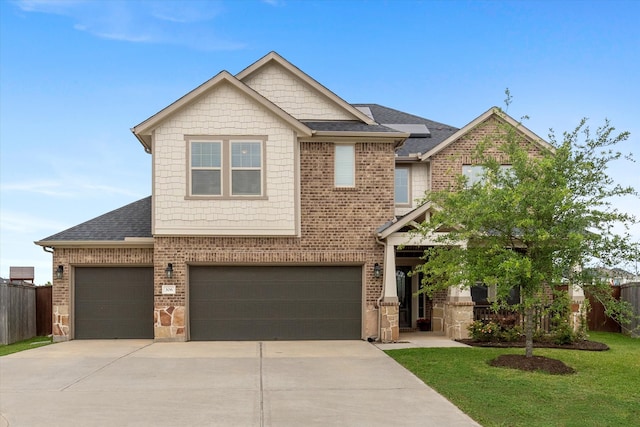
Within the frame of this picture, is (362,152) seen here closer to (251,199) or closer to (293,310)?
(251,199)

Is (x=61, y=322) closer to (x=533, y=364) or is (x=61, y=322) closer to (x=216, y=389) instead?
(x=216, y=389)

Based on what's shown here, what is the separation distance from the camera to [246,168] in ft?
52.2

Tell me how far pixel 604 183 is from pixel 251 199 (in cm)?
885

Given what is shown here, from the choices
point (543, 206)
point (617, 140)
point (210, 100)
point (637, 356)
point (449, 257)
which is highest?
point (210, 100)

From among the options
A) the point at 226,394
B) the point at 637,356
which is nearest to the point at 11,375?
the point at 226,394

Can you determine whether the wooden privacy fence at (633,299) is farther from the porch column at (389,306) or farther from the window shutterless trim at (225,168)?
the window shutterless trim at (225,168)

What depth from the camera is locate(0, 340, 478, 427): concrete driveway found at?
7555 mm

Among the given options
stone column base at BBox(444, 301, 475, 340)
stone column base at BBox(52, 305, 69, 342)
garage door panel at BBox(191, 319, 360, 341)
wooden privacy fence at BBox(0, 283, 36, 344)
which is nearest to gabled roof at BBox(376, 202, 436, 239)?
stone column base at BBox(444, 301, 475, 340)

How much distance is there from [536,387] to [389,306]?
644cm

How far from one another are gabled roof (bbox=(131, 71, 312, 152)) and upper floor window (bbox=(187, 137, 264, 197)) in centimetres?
93

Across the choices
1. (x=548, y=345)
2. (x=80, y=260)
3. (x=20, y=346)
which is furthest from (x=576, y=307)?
(x=20, y=346)

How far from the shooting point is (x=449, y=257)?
12125 millimetres

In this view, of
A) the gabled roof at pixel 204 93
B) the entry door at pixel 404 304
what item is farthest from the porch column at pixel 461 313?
the gabled roof at pixel 204 93

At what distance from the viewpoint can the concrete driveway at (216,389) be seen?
7.55 m
